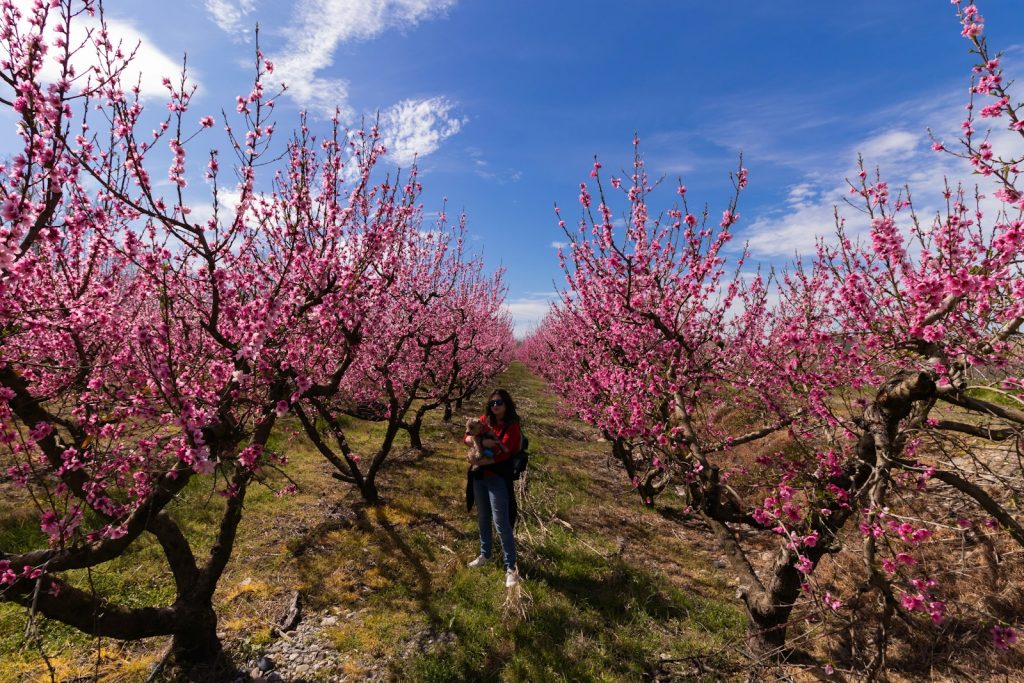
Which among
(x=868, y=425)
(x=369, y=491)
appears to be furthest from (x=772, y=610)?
(x=369, y=491)

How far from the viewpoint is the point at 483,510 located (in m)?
6.34

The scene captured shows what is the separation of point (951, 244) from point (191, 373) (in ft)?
25.4

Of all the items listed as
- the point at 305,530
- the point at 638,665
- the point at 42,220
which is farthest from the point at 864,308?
the point at 305,530

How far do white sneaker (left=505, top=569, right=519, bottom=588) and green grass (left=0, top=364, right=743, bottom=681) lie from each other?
0.55 ft

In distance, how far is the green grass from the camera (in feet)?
16.2

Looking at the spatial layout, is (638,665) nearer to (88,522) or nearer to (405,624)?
(405,624)

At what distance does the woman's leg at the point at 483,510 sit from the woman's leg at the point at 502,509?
212 mm

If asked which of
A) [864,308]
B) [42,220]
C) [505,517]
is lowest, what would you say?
[505,517]

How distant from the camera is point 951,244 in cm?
473

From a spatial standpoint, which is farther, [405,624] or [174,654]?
[405,624]

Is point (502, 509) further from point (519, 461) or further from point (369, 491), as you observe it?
point (369, 491)

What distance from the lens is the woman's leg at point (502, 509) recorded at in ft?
19.5

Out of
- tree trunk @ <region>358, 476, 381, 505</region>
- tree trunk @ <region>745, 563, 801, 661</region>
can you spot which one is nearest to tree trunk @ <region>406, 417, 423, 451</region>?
tree trunk @ <region>358, 476, 381, 505</region>

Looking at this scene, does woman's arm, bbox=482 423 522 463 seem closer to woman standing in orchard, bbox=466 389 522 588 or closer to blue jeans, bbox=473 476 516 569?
woman standing in orchard, bbox=466 389 522 588
